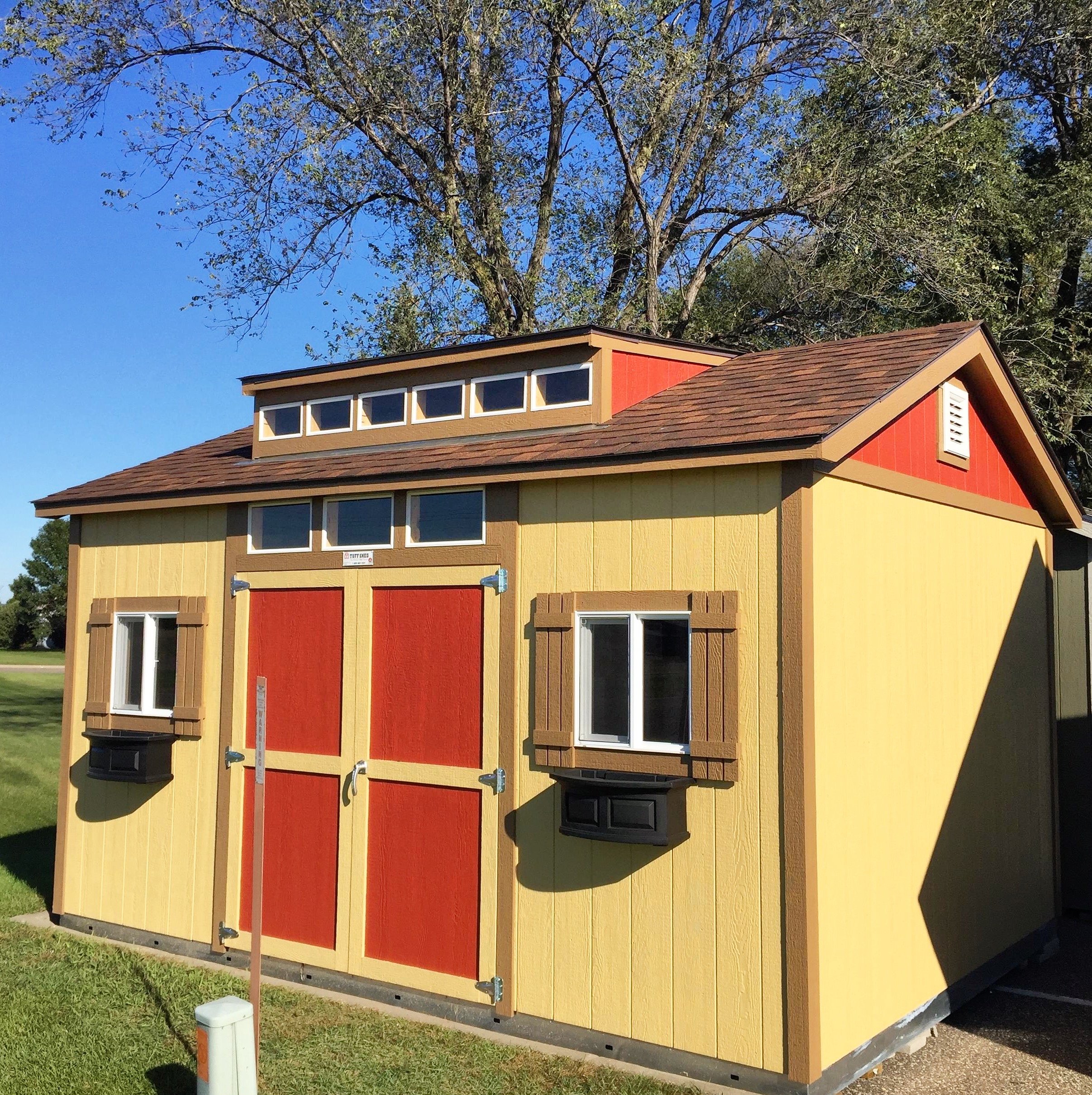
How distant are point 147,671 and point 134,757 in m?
0.71

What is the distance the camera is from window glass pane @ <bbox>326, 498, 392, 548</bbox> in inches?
301

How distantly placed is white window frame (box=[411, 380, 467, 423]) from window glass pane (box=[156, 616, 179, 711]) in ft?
8.25

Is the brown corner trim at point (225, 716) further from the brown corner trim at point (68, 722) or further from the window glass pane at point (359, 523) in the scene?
the brown corner trim at point (68, 722)

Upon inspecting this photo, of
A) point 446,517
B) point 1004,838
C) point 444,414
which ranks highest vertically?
point 444,414

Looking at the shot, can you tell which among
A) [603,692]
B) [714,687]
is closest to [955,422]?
[714,687]

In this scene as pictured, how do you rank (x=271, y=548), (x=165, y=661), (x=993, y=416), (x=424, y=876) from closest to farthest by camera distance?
(x=424, y=876) < (x=993, y=416) < (x=271, y=548) < (x=165, y=661)

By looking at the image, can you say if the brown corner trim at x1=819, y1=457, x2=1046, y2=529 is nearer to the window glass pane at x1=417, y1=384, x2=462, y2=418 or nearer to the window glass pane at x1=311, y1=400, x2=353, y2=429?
the window glass pane at x1=417, y1=384, x2=462, y2=418

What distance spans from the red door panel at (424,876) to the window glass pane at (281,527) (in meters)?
1.86

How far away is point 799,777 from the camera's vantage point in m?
5.72

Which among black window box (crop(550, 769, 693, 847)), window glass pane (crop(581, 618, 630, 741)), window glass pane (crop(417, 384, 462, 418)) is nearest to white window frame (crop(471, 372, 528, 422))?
window glass pane (crop(417, 384, 462, 418))

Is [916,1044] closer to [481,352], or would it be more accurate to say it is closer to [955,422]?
[955,422]

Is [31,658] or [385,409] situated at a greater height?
[385,409]

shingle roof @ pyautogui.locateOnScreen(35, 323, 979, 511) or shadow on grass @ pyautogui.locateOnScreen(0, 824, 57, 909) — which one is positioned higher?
shingle roof @ pyautogui.locateOnScreen(35, 323, 979, 511)

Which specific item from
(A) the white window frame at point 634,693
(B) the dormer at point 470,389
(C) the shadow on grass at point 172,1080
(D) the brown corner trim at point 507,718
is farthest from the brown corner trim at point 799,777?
(C) the shadow on grass at point 172,1080
